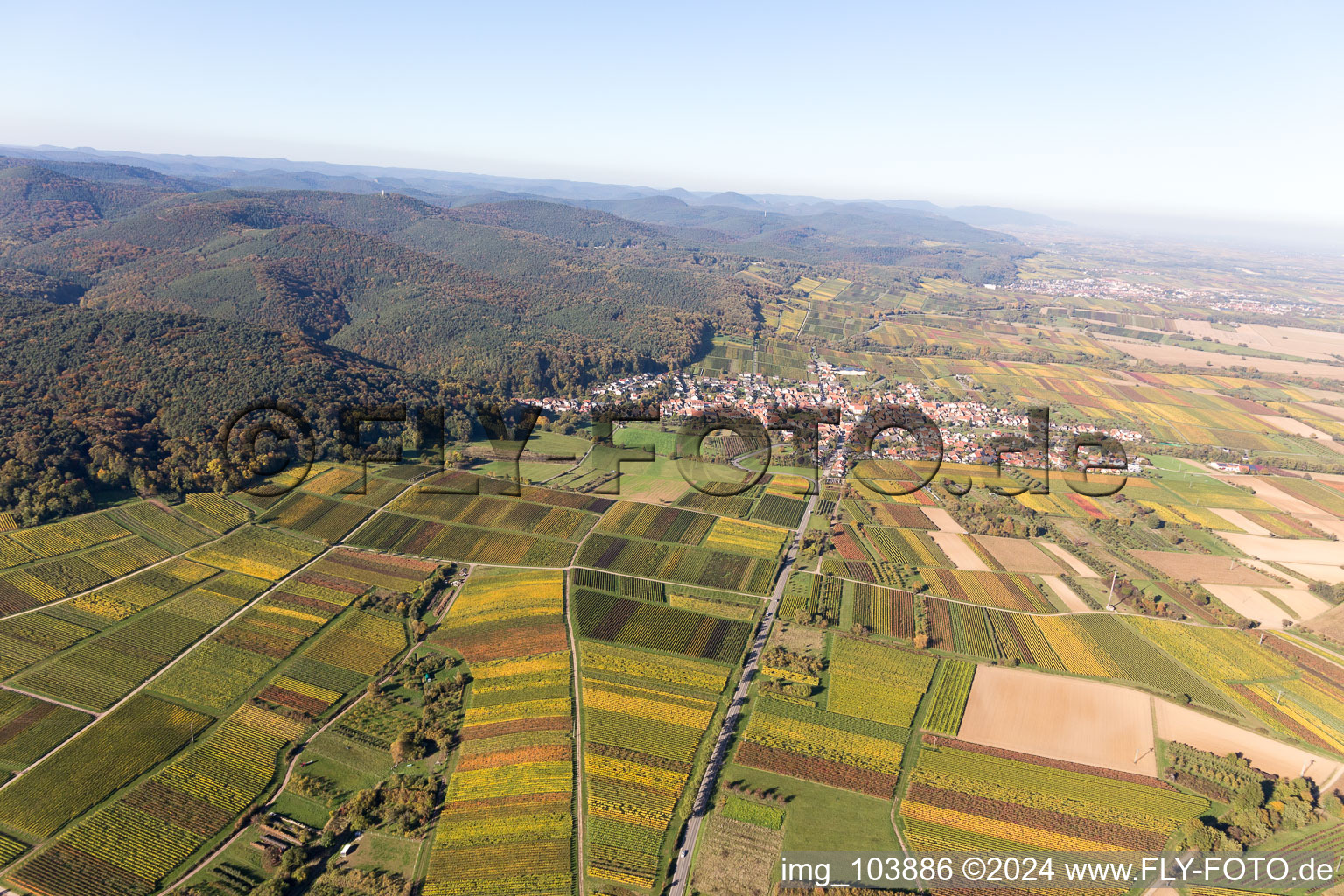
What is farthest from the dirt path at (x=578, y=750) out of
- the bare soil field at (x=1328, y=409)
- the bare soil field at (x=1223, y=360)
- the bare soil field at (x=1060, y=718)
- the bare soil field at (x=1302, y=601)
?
the bare soil field at (x=1223, y=360)

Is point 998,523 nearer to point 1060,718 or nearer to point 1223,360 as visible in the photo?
point 1060,718

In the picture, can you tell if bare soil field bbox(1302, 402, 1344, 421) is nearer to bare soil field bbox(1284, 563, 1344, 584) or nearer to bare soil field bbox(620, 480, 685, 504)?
bare soil field bbox(1284, 563, 1344, 584)

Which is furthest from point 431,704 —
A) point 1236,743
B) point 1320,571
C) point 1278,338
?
point 1278,338

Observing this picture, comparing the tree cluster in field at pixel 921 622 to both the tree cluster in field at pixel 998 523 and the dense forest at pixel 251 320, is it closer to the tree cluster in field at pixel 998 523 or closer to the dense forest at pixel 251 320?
the tree cluster in field at pixel 998 523

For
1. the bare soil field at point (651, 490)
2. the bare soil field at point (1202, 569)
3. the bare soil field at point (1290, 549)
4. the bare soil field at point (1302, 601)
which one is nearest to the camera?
the bare soil field at point (1302, 601)

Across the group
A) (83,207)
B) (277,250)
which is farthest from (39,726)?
(83,207)
